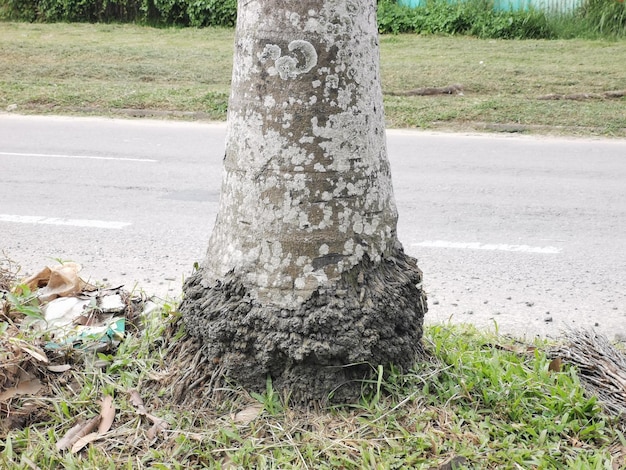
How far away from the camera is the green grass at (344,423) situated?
2.52 m

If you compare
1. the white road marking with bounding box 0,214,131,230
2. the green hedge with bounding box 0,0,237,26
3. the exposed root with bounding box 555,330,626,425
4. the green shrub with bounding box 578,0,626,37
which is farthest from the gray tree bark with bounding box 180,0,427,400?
the green hedge with bounding box 0,0,237,26

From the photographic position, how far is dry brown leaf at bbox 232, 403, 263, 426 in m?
2.68

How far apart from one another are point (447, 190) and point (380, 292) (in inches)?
196

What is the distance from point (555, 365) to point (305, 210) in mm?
1254

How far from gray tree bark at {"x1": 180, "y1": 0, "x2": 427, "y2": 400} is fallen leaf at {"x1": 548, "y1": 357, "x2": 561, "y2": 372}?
718mm

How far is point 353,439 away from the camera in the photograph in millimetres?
2572

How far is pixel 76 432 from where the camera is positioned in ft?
8.79

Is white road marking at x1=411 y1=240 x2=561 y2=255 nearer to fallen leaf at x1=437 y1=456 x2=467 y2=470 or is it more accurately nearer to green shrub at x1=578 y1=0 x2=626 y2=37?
fallen leaf at x1=437 y1=456 x2=467 y2=470

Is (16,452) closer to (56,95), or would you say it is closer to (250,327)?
(250,327)

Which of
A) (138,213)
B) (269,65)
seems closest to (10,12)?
(138,213)

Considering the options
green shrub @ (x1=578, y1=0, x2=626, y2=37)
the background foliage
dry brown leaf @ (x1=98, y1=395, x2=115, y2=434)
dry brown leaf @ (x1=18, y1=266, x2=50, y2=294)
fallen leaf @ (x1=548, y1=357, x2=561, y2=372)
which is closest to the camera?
dry brown leaf @ (x1=98, y1=395, x2=115, y2=434)

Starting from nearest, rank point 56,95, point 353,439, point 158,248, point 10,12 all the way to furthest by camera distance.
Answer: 1. point 353,439
2. point 158,248
3. point 56,95
4. point 10,12

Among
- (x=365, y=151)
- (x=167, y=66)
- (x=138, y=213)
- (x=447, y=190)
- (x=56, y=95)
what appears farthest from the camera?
(x=167, y=66)

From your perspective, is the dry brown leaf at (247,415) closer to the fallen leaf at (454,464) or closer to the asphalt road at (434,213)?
the fallen leaf at (454,464)
